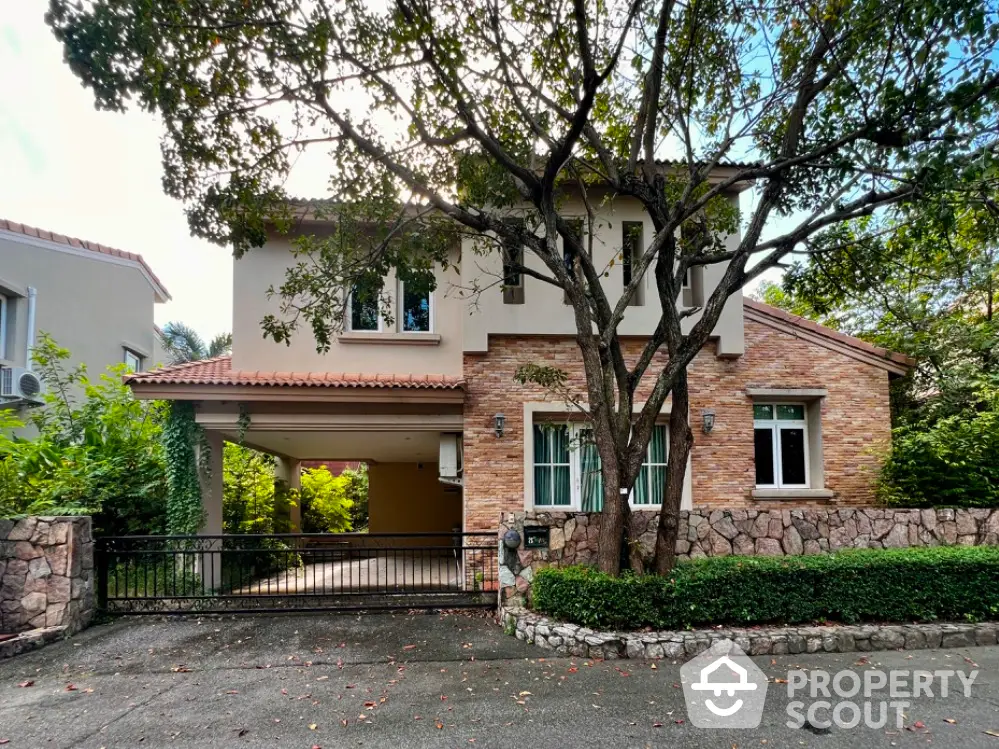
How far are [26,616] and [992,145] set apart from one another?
1177 centimetres

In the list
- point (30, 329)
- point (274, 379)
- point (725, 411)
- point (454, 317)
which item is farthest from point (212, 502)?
point (725, 411)

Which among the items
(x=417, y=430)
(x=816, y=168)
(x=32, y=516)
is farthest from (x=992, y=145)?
(x=32, y=516)

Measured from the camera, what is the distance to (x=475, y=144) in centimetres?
802

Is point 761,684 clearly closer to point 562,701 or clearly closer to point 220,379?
point 562,701

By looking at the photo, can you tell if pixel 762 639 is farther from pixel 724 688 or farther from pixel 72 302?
pixel 72 302

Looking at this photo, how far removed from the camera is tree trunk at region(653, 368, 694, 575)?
6820mm

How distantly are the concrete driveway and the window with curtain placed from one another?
2.77 metres

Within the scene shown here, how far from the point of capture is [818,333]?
995cm

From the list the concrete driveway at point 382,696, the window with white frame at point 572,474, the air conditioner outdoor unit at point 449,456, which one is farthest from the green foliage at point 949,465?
the air conditioner outdoor unit at point 449,456

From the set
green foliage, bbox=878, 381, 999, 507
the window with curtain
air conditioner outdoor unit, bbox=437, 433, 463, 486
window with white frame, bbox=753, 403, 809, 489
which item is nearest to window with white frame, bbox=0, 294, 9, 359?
air conditioner outdoor unit, bbox=437, 433, 463, 486

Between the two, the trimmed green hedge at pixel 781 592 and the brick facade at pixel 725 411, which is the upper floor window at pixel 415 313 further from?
the trimmed green hedge at pixel 781 592

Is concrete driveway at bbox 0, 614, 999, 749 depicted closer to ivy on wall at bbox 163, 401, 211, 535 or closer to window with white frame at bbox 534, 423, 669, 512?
ivy on wall at bbox 163, 401, 211, 535

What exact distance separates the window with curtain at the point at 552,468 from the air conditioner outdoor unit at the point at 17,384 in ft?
33.0

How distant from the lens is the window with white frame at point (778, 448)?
394 inches
